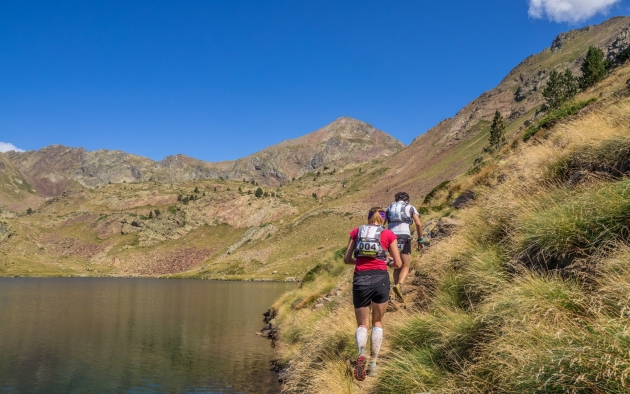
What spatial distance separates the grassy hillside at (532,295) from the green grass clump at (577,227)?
0.02m

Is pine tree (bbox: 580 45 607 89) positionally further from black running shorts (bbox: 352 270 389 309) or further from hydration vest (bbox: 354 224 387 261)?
black running shorts (bbox: 352 270 389 309)

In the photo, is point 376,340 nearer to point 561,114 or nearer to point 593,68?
point 561,114

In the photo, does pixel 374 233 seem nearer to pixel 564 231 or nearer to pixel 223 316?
pixel 564 231

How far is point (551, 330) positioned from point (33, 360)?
29.8 meters

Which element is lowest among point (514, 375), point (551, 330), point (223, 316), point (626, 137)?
point (223, 316)

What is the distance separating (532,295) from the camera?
6.20 meters

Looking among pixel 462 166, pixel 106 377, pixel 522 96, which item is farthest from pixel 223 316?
pixel 522 96

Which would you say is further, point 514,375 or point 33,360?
point 33,360

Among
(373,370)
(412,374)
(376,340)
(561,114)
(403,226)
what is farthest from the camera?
(561,114)

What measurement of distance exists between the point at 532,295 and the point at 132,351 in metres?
28.7

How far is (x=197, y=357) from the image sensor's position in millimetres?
26562

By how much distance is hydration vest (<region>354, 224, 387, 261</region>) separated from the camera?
8.95m

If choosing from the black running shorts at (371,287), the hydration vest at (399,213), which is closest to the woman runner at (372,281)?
the black running shorts at (371,287)

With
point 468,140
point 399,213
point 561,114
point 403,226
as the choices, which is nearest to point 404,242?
point 403,226
